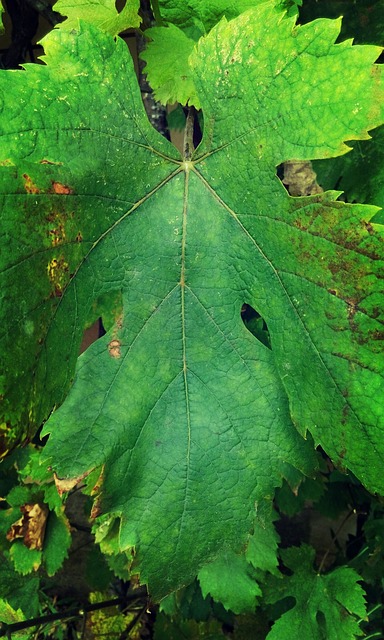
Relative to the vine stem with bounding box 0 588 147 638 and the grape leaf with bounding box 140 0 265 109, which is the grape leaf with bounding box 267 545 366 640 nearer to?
the vine stem with bounding box 0 588 147 638

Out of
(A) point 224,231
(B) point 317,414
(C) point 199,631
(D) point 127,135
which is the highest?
(D) point 127,135

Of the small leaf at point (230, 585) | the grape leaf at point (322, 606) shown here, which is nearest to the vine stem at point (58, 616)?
the small leaf at point (230, 585)

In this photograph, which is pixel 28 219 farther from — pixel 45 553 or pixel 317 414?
pixel 45 553

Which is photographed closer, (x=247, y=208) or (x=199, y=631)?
(x=247, y=208)

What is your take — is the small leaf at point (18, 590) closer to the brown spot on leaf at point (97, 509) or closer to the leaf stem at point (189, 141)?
the brown spot on leaf at point (97, 509)

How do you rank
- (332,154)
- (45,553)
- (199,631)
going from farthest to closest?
A: (199,631) < (45,553) < (332,154)

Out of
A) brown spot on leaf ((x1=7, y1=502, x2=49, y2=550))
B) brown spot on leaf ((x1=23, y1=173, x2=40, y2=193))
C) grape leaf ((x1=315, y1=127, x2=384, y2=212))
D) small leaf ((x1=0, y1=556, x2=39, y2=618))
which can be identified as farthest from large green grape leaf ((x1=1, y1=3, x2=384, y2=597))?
small leaf ((x1=0, y1=556, x2=39, y2=618))

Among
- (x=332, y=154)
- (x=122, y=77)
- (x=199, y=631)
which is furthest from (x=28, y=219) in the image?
(x=199, y=631)
